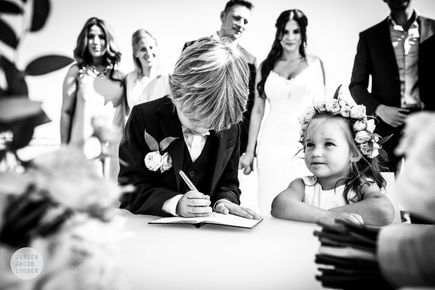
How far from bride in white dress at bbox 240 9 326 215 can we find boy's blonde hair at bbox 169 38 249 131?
1.21 metres

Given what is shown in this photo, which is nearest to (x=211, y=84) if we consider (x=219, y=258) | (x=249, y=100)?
(x=219, y=258)

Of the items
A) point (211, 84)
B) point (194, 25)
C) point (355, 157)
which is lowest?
point (355, 157)

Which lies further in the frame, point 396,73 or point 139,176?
point 396,73

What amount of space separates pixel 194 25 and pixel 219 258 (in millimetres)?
2650

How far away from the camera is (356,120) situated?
1.62 m

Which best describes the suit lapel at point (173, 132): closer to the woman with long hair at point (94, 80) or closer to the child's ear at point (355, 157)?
the child's ear at point (355, 157)

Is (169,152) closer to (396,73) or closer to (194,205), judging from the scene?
(194,205)

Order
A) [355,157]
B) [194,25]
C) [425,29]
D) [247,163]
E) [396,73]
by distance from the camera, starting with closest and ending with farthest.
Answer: [355,157], [396,73], [425,29], [247,163], [194,25]

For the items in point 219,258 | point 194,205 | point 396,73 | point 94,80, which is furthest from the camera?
point 94,80

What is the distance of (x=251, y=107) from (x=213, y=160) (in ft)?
4.48

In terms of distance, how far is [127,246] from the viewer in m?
0.90

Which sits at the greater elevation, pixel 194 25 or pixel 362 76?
pixel 194 25

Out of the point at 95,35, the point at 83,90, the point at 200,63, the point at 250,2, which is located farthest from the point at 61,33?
the point at 200,63

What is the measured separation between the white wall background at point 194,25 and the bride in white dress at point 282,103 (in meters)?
0.13
